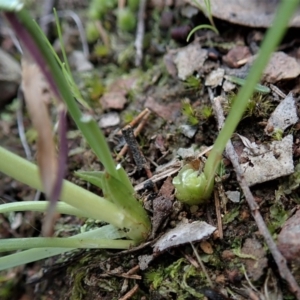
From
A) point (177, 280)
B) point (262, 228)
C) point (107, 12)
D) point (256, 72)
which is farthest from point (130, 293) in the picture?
point (107, 12)

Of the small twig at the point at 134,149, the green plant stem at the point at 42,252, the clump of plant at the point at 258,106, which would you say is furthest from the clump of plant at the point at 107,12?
the green plant stem at the point at 42,252

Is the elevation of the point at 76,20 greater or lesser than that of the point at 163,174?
greater

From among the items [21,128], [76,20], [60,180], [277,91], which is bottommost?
[21,128]

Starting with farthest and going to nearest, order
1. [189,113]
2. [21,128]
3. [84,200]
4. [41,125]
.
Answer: [21,128]
[189,113]
[84,200]
[41,125]

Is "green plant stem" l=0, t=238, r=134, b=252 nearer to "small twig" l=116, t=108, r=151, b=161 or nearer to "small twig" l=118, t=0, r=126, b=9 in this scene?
"small twig" l=116, t=108, r=151, b=161

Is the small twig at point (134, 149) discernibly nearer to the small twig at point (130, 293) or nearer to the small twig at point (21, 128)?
the small twig at point (130, 293)

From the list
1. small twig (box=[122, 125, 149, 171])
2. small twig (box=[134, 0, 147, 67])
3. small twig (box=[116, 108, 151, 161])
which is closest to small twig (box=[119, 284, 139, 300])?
small twig (box=[122, 125, 149, 171])

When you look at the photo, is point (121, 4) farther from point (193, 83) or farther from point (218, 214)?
point (218, 214)
